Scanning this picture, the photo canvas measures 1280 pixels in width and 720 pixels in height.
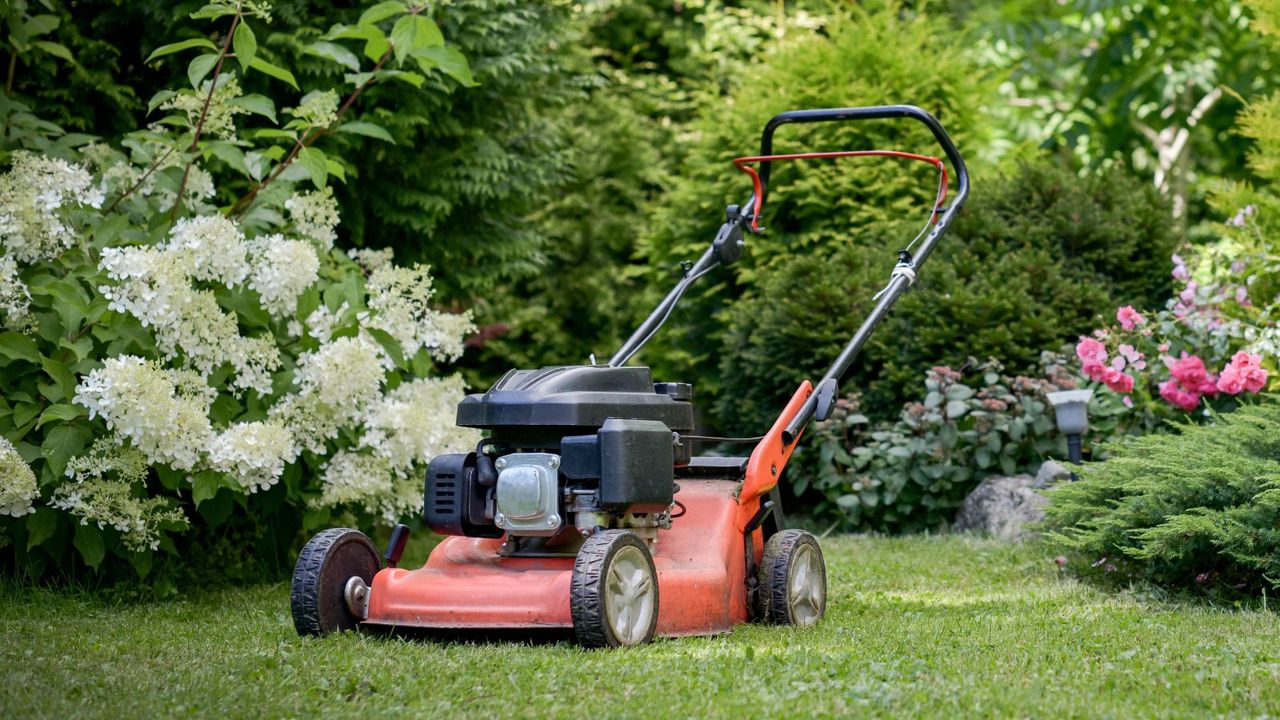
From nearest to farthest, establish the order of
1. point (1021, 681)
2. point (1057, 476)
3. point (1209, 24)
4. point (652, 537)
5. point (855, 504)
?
point (1021, 681), point (652, 537), point (1057, 476), point (855, 504), point (1209, 24)

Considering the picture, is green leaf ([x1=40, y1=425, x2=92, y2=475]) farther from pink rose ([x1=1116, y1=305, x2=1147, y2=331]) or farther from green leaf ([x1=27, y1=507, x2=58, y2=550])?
pink rose ([x1=1116, y1=305, x2=1147, y2=331])

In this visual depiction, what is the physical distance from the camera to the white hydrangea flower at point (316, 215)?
19.0 feet

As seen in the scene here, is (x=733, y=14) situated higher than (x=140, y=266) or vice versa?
(x=733, y=14)

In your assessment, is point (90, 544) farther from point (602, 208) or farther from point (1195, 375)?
point (602, 208)

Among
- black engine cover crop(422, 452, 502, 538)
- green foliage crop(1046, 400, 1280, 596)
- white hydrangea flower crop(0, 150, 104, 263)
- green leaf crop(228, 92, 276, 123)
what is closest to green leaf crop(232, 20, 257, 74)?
green leaf crop(228, 92, 276, 123)

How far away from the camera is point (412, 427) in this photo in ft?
18.3

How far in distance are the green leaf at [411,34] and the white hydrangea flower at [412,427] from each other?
4.50 feet

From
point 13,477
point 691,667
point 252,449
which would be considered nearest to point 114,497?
point 13,477

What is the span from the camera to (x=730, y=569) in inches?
178

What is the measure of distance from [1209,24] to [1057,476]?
26.0 ft

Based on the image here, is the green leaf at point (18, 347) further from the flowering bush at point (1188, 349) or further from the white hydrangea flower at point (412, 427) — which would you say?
the flowering bush at point (1188, 349)

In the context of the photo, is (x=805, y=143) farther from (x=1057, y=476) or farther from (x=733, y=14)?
(x=733, y=14)

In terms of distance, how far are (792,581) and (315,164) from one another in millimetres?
2449

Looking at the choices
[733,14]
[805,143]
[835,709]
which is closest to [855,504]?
[805,143]
